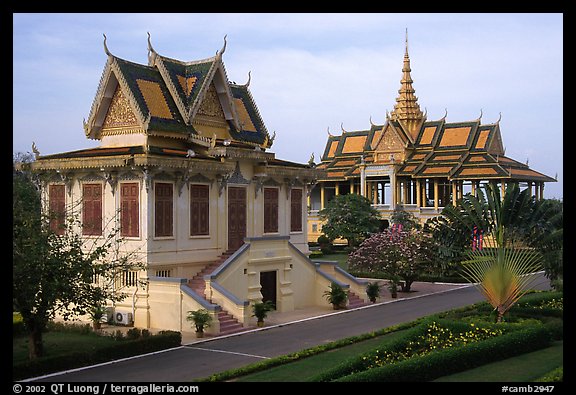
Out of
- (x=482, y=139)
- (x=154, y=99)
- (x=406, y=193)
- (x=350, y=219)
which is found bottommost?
(x=350, y=219)

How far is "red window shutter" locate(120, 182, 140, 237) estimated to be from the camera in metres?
23.6

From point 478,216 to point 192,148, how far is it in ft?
34.8

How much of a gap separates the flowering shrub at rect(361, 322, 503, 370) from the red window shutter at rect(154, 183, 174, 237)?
10037mm

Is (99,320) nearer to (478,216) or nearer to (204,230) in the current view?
(204,230)

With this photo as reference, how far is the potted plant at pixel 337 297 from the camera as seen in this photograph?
26.5 m

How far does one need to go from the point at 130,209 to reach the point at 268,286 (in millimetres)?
5751

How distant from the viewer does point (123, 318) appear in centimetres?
2288

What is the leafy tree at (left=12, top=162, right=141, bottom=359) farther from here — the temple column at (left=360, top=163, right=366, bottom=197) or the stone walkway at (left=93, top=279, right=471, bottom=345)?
the temple column at (left=360, top=163, right=366, bottom=197)

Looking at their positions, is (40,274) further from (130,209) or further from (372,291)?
(372,291)

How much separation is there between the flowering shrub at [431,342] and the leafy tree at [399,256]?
12.1 metres

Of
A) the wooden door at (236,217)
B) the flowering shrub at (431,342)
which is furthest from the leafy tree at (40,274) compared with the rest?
the wooden door at (236,217)

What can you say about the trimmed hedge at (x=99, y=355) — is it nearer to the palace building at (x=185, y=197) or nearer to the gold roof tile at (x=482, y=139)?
the palace building at (x=185, y=197)

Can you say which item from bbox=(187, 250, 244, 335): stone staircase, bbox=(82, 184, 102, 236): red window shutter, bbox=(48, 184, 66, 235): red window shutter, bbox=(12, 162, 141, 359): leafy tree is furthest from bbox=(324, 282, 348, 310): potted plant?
bbox=(12, 162, 141, 359): leafy tree

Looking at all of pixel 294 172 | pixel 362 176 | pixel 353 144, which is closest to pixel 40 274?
pixel 294 172
